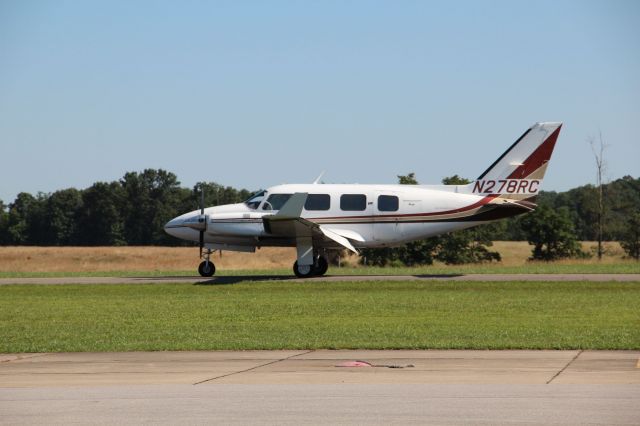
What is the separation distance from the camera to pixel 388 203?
38281 mm

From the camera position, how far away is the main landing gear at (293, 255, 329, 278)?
1495 inches

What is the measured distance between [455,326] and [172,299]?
36.6ft

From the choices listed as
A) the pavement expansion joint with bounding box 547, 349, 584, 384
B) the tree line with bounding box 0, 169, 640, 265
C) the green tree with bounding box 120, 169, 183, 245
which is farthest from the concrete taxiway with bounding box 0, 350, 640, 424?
the green tree with bounding box 120, 169, 183, 245

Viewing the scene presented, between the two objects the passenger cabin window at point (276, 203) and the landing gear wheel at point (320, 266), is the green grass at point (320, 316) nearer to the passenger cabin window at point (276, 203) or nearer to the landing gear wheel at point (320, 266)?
the passenger cabin window at point (276, 203)

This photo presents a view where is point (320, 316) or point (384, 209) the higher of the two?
point (384, 209)

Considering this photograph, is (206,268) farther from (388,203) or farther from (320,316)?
(320,316)

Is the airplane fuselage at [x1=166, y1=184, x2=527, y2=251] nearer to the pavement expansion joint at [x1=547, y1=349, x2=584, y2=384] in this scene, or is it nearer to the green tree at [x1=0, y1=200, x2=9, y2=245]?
the pavement expansion joint at [x1=547, y1=349, x2=584, y2=384]

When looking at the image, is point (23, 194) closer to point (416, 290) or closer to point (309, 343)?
point (416, 290)

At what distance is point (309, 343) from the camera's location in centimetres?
1905

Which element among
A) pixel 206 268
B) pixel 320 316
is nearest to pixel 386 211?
pixel 206 268

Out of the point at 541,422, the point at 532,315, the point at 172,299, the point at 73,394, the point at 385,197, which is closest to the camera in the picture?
the point at 541,422

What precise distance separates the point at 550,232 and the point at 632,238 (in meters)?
6.33

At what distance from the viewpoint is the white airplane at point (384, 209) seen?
124ft

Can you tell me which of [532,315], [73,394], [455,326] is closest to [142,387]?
[73,394]
